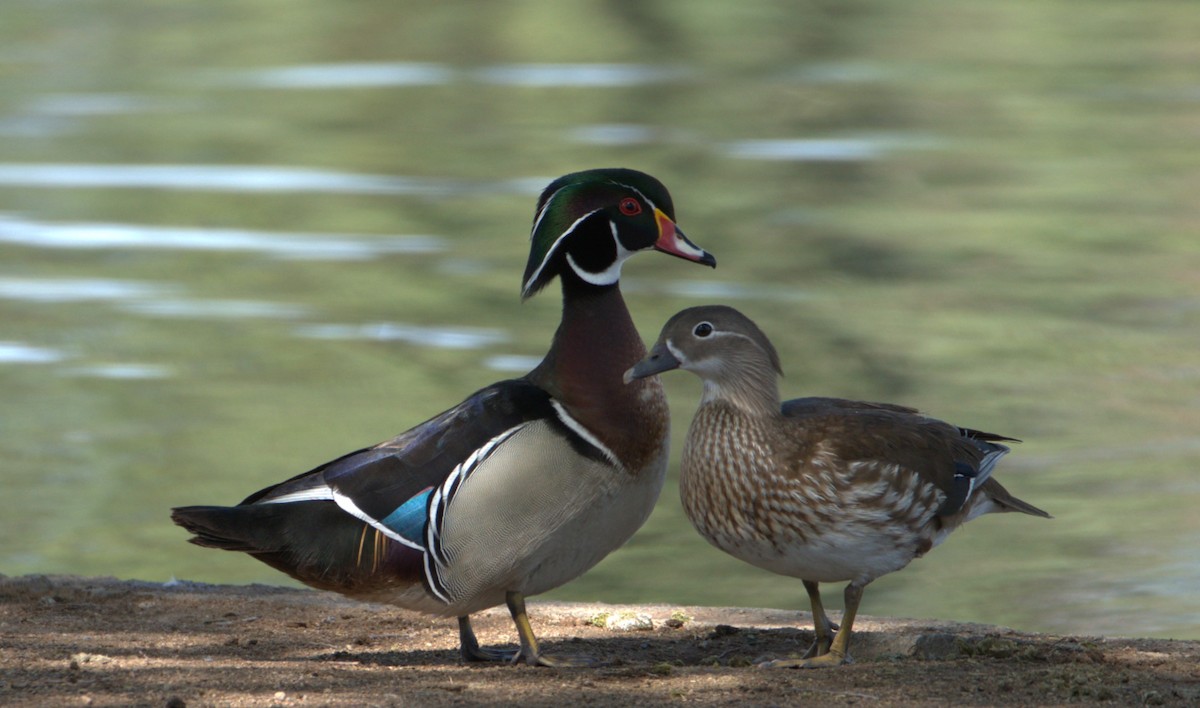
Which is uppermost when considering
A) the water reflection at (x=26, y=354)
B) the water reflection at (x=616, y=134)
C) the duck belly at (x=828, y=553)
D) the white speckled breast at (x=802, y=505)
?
the water reflection at (x=616, y=134)

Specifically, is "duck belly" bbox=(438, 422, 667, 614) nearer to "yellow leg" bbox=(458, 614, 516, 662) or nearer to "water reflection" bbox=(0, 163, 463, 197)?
"yellow leg" bbox=(458, 614, 516, 662)

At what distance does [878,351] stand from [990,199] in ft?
16.6

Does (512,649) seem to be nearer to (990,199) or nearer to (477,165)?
(990,199)

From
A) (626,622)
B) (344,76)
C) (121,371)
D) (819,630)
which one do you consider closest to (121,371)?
(121,371)

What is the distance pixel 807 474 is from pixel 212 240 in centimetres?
1006

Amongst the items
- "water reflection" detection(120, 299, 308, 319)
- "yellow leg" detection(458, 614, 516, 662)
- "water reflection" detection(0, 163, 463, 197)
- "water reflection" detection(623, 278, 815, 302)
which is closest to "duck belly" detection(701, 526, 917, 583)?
"yellow leg" detection(458, 614, 516, 662)

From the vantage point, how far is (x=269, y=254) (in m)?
14.3

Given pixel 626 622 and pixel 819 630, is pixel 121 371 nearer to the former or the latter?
pixel 626 622

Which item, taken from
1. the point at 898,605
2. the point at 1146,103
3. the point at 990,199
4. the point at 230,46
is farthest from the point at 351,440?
the point at 230,46

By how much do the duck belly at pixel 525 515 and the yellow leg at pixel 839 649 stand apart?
747mm

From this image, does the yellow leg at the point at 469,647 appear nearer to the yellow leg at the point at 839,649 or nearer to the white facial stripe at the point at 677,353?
the yellow leg at the point at 839,649

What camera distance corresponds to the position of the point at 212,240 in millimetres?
14805

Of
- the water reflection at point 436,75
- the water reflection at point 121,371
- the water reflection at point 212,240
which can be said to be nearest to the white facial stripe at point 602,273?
the water reflection at point 121,371

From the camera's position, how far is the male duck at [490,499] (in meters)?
5.59
